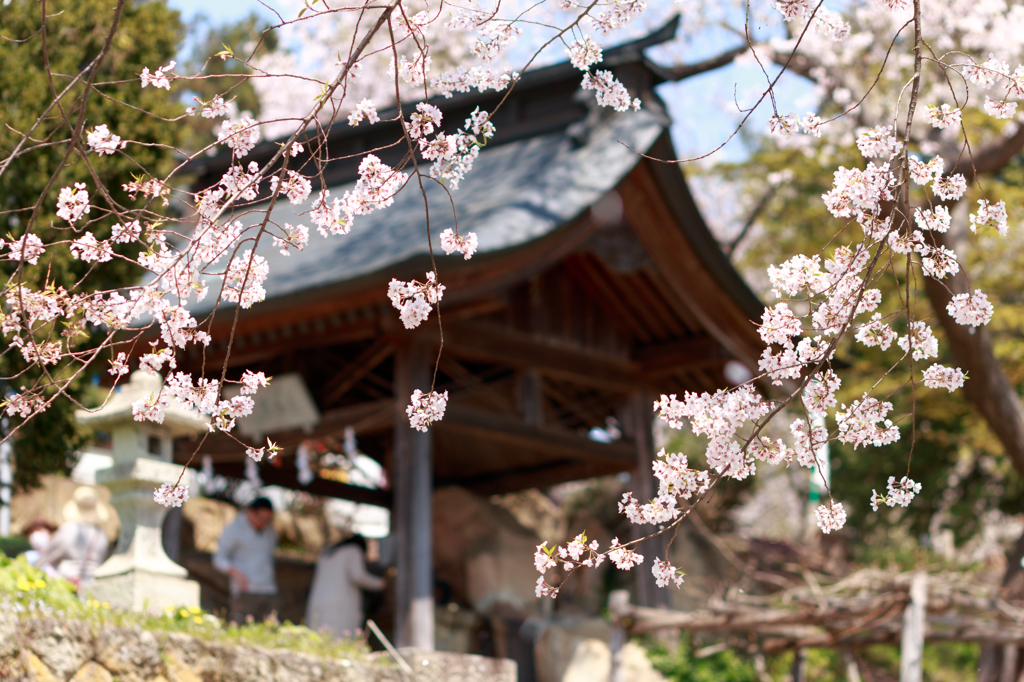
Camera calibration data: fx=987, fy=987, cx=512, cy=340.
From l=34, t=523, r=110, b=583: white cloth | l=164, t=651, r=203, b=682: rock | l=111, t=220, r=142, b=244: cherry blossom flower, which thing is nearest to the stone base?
l=164, t=651, r=203, b=682: rock

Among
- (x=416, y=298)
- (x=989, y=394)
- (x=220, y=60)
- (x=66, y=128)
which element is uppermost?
(x=220, y=60)

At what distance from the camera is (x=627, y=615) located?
23.6 ft

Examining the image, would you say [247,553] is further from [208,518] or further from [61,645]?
[208,518]

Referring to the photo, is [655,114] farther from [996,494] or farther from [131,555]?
[996,494]

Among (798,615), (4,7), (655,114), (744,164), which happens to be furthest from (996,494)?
(4,7)

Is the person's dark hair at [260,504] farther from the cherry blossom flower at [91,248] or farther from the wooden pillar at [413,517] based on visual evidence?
the cherry blossom flower at [91,248]

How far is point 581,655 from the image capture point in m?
7.89

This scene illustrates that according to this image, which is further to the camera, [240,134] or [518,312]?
[518,312]

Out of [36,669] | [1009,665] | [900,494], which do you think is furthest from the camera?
[1009,665]

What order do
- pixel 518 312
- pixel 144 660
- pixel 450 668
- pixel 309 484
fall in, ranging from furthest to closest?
pixel 309 484 < pixel 518 312 < pixel 450 668 < pixel 144 660

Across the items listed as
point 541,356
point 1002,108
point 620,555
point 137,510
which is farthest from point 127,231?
point 541,356

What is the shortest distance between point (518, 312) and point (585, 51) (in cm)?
452

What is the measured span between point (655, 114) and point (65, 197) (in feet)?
17.0

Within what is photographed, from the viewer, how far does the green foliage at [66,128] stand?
4.96 metres
